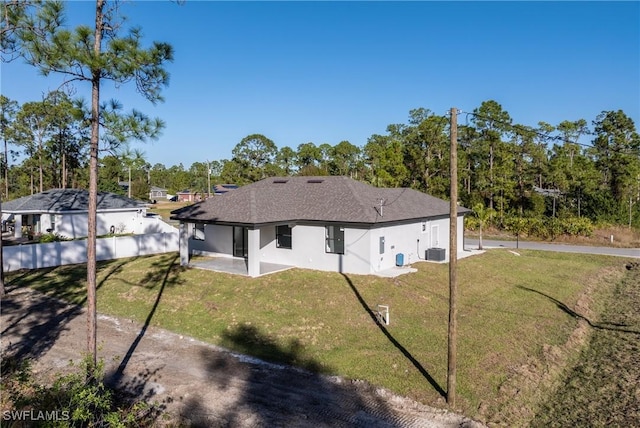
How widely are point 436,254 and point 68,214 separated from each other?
28.0 metres

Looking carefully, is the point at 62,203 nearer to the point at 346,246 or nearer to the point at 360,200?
the point at 360,200

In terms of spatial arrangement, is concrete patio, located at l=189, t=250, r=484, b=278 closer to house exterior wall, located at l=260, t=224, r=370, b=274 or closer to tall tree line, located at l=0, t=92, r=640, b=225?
house exterior wall, located at l=260, t=224, r=370, b=274

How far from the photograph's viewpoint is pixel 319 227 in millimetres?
20688

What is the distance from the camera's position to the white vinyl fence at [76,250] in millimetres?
22359

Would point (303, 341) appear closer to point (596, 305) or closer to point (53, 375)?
point (53, 375)

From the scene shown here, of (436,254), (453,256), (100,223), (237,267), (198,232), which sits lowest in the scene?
(237,267)

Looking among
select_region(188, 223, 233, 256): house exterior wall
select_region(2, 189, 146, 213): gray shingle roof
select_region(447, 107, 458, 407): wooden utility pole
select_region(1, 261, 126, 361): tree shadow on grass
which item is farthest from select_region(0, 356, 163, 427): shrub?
select_region(2, 189, 146, 213): gray shingle roof

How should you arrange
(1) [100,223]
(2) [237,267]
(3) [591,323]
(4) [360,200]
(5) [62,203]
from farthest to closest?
(1) [100,223] → (5) [62,203] → (4) [360,200] → (2) [237,267] → (3) [591,323]

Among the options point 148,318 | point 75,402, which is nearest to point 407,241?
point 148,318

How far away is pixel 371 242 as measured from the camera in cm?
1961

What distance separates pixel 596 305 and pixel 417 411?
547 inches

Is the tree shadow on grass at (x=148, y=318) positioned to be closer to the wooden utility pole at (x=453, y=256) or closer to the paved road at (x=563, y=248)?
the wooden utility pole at (x=453, y=256)

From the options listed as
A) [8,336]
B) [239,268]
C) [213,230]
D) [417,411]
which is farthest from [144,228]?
[417,411]

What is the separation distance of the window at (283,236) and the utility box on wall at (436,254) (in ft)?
26.7
